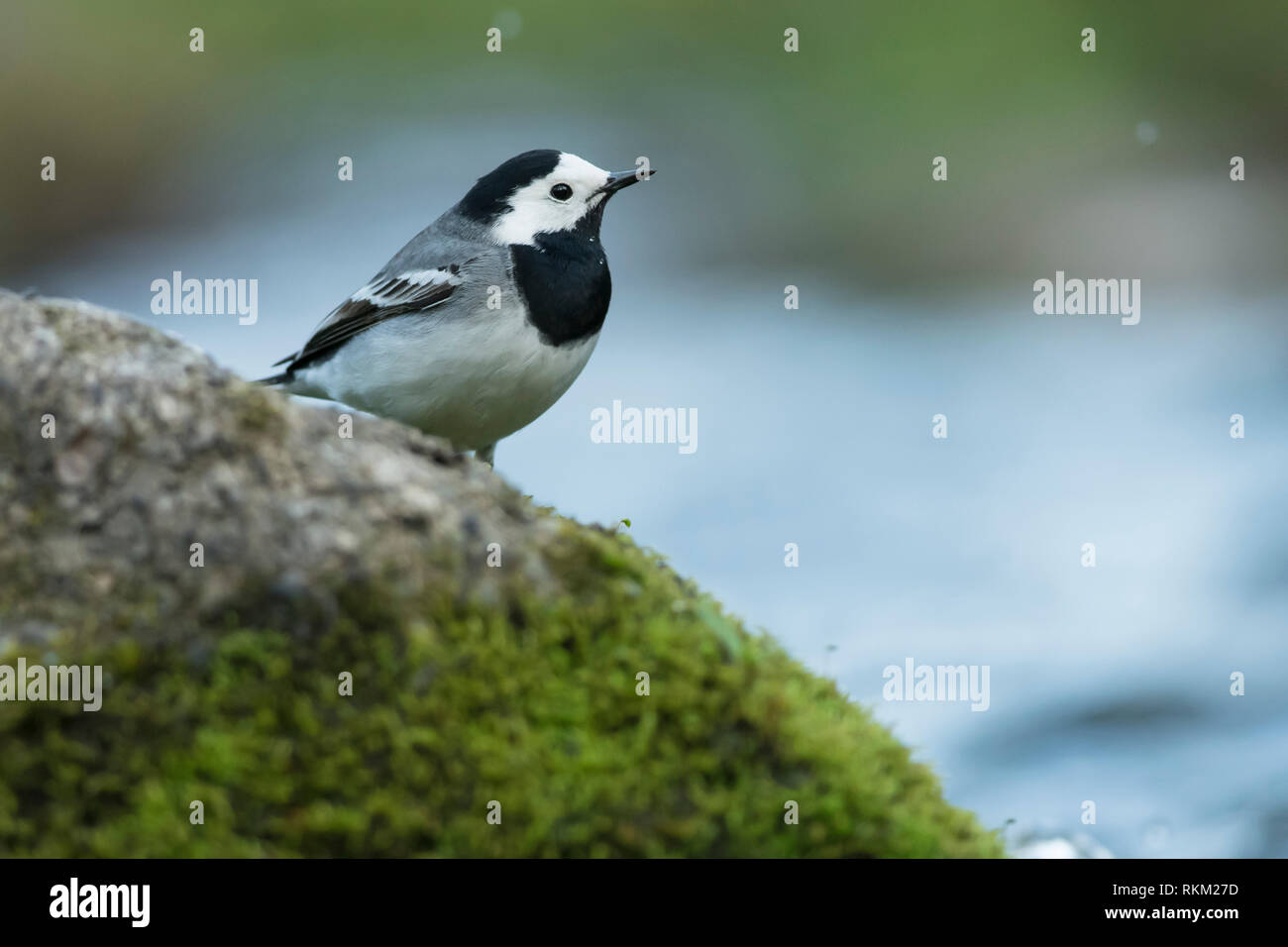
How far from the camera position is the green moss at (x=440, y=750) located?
8.92 feet

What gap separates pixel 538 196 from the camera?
5566 millimetres

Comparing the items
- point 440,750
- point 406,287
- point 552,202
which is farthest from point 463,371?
point 440,750

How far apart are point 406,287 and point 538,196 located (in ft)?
2.40

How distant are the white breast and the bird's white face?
523 millimetres

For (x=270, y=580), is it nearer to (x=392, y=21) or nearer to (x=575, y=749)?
(x=575, y=749)

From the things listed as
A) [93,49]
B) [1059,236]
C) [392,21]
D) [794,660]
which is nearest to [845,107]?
[1059,236]

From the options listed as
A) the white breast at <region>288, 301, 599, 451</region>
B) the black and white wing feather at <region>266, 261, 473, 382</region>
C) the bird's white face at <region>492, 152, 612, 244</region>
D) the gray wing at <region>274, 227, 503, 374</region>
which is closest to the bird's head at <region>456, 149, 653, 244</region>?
the bird's white face at <region>492, 152, 612, 244</region>

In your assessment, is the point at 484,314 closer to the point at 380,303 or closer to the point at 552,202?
the point at 380,303

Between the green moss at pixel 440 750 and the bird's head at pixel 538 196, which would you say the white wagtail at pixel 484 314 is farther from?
the green moss at pixel 440 750

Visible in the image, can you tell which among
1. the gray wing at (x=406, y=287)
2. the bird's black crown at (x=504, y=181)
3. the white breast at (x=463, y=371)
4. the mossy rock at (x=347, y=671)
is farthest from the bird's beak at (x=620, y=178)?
the mossy rock at (x=347, y=671)

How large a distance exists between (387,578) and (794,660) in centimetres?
127

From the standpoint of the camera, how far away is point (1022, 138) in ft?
44.3

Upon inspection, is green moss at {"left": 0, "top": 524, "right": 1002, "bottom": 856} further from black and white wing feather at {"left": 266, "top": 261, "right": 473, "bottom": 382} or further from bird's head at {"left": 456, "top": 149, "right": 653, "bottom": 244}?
bird's head at {"left": 456, "top": 149, "right": 653, "bottom": 244}

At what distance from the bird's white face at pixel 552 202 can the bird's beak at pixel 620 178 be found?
8cm
